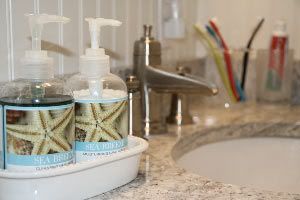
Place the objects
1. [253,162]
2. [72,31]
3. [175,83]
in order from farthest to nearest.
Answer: [253,162]
[175,83]
[72,31]

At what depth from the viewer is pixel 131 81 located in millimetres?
847

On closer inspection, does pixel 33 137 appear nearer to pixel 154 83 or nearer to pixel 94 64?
pixel 94 64

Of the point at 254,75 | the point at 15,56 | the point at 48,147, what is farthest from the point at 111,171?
the point at 254,75

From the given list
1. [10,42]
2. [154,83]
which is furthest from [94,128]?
[154,83]

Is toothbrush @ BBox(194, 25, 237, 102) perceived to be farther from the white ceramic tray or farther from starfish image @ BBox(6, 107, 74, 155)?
starfish image @ BBox(6, 107, 74, 155)

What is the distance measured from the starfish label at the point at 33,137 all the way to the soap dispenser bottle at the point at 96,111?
5 cm

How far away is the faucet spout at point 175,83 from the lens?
95 cm

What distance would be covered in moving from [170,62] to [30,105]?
0.70 metres

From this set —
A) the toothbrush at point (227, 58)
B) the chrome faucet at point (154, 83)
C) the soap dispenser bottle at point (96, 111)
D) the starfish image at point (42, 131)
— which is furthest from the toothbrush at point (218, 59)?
the starfish image at point (42, 131)

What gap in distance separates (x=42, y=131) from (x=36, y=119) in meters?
0.01

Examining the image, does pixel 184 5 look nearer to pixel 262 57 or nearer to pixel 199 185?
pixel 262 57

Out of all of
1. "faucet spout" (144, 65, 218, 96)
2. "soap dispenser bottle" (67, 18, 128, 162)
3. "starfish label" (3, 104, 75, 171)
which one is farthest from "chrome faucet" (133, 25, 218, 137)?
"starfish label" (3, 104, 75, 171)

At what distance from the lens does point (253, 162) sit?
1.09m

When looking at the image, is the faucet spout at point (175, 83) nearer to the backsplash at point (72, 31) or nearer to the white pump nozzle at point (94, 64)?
the backsplash at point (72, 31)
